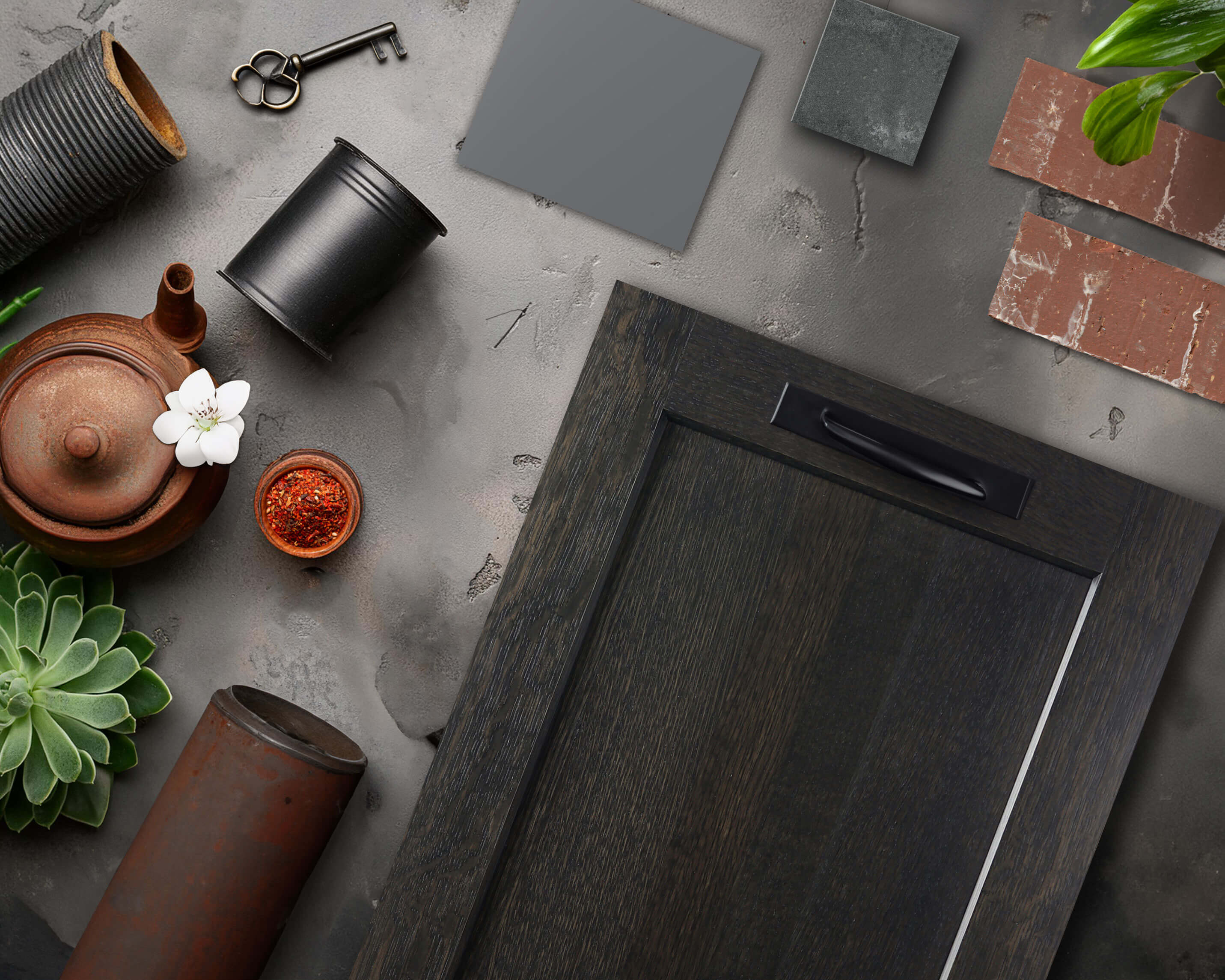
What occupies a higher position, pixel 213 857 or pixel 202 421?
pixel 202 421

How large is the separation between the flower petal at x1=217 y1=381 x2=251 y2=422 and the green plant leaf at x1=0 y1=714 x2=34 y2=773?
55 centimetres

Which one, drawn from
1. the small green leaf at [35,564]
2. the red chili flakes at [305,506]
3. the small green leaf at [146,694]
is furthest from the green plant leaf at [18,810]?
the red chili flakes at [305,506]

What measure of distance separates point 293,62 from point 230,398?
0.65 meters

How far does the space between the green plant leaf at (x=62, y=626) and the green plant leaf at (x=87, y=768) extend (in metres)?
0.16

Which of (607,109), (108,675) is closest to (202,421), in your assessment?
(108,675)

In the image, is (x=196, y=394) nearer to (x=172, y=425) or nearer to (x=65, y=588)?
(x=172, y=425)

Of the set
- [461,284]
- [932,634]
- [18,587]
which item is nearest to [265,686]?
[18,587]

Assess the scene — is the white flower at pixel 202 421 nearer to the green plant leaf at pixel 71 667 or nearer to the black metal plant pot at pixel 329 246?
the black metal plant pot at pixel 329 246

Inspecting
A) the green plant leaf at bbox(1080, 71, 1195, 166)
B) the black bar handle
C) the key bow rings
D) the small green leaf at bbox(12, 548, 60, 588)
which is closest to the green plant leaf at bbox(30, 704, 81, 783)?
the small green leaf at bbox(12, 548, 60, 588)

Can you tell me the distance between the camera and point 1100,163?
1.47 m

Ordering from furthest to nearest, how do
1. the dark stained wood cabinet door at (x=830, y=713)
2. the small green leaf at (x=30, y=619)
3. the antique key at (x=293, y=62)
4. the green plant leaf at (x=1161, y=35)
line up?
the antique key at (x=293, y=62)
the small green leaf at (x=30, y=619)
the dark stained wood cabinet door at (x=830, y=713)
the green plant leaf at (x=1161, y=35)

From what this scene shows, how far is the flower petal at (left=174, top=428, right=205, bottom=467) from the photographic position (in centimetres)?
119

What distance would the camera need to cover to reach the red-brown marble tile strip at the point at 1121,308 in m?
1.47

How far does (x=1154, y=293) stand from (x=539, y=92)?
1147 mm
